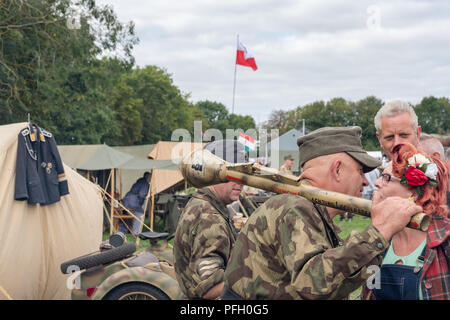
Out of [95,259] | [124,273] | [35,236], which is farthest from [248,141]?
[124,273]

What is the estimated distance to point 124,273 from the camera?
5816 mm

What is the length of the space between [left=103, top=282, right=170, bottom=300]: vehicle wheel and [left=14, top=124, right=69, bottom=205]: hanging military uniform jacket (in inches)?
65.7

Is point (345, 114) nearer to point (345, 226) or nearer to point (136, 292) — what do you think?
point (345, 226)

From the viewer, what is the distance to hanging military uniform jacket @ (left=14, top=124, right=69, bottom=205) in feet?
21.4

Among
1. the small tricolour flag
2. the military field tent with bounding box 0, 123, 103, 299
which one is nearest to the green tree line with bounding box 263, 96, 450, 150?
the small tricolour flag

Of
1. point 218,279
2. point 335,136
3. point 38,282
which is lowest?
point 38,282

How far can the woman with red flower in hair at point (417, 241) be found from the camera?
80.7 inches

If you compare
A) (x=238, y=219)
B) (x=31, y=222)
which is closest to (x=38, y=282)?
(x=31, y=222)

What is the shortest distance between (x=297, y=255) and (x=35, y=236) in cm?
542

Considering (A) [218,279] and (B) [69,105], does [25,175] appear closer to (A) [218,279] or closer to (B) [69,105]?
(A) [218,279]

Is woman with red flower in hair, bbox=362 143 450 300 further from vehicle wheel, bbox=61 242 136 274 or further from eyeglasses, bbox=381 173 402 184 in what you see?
vehicle wheel, bbox=61 242 136 274

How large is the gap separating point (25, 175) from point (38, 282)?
1.31 meters
